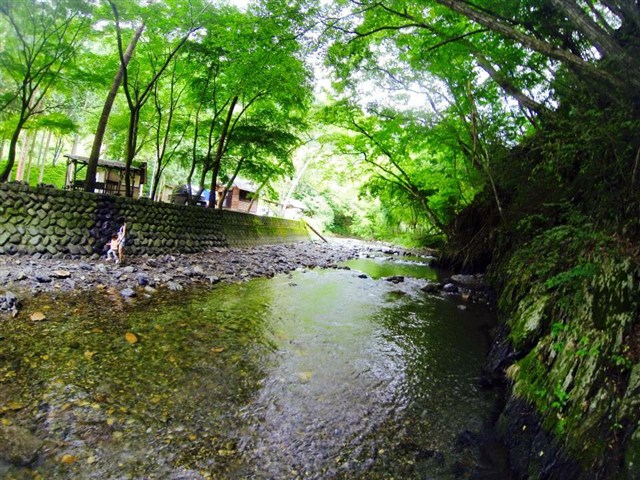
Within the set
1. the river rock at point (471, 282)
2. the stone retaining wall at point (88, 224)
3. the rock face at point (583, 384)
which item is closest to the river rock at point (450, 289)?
the river rock at point (471, 282)

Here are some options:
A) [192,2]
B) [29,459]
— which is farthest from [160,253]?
[29,459]

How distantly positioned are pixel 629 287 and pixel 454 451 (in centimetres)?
216

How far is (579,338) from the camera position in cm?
318

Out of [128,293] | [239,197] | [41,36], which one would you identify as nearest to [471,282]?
[128,293]

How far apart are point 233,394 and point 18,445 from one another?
6.15ft

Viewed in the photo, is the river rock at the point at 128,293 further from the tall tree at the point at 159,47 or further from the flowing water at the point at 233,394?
the tall tree at the point at 159,47

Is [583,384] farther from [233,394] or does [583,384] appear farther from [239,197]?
[239,197]

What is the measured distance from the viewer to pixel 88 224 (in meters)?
10.5

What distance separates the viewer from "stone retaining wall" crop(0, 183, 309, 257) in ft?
29.1

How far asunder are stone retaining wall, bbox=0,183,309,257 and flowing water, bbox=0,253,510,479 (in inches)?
151

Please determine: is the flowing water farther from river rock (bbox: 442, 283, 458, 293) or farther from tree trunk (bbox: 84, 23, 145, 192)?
tree trunk (bbox: 84, 23, 145, 192)

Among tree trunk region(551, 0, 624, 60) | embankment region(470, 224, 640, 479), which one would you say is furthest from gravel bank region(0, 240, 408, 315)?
tree trunk region(551, 0, 624, 60)

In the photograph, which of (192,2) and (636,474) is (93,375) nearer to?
(636,474)

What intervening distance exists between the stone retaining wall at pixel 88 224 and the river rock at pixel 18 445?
25.3 feet
